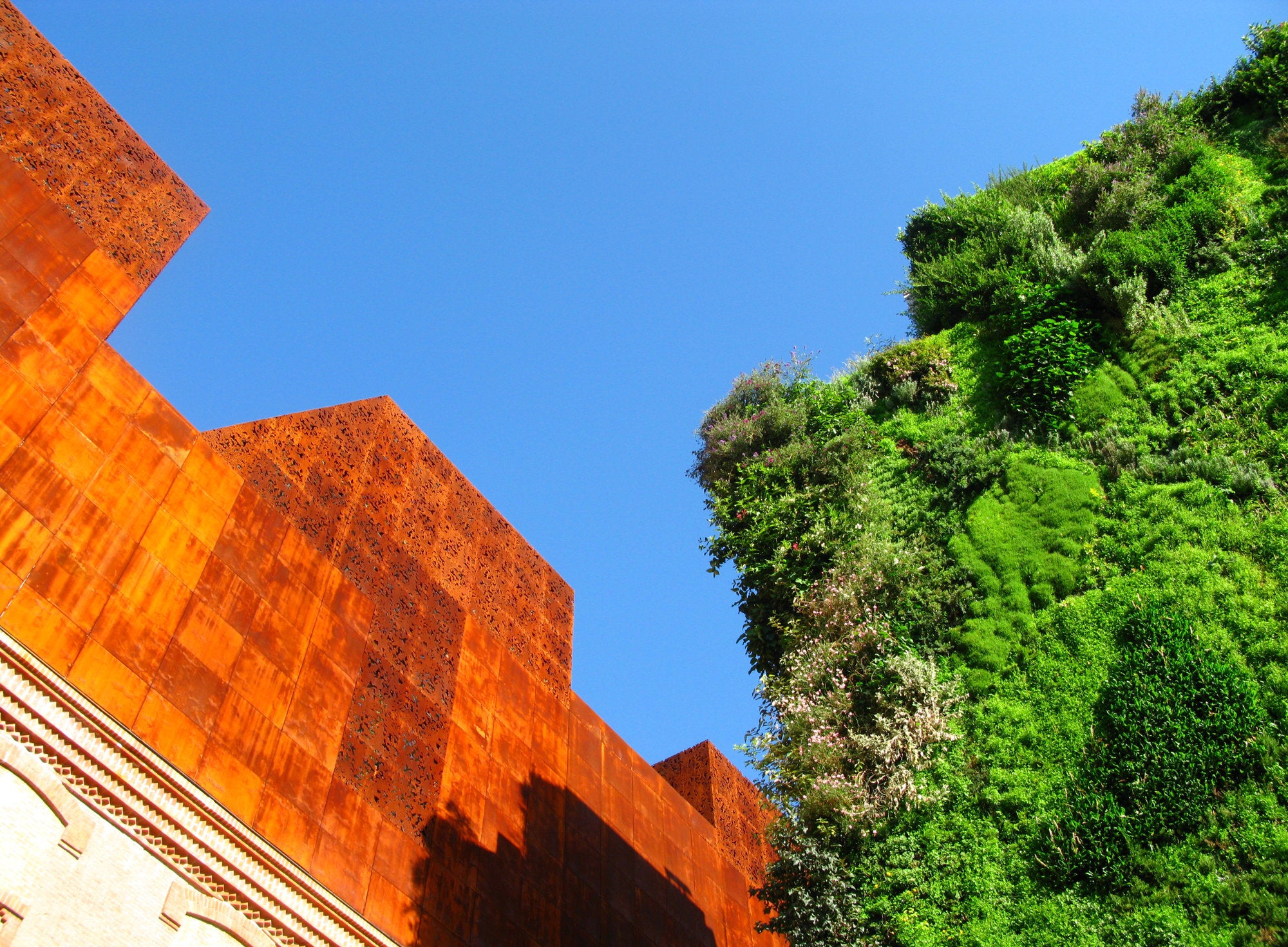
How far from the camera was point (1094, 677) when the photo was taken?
35.6 feet

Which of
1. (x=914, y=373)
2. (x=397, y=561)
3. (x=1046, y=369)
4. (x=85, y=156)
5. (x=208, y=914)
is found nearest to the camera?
(x=208, y=914)

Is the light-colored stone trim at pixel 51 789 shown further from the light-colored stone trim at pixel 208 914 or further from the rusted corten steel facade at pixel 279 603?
the light-colored stone trim at pixel 208 914

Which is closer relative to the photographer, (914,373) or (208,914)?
(208,914)

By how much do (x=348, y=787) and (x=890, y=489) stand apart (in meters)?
9.05

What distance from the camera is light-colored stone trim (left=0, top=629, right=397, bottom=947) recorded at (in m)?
8.71

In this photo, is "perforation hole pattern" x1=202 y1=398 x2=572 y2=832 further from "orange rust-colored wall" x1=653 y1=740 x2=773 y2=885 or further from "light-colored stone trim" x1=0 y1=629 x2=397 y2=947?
"orange rust-colored wall" x1=653 y1=740 x2=773 y2=885

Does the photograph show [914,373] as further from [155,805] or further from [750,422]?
[155,805]

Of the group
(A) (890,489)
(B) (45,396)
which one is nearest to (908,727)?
(A) (890,489)

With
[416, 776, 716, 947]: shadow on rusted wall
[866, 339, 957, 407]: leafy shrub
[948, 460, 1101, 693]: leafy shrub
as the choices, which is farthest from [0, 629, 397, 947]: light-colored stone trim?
[866, 339, 957, 407]: leafy shrub

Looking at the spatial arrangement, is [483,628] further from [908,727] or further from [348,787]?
[908,727]

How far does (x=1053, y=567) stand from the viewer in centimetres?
1220

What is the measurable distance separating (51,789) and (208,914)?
2.05 meters

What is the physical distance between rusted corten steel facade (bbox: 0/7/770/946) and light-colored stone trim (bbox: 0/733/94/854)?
11.1 inches

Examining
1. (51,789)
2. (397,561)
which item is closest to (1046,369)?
(397,561)
